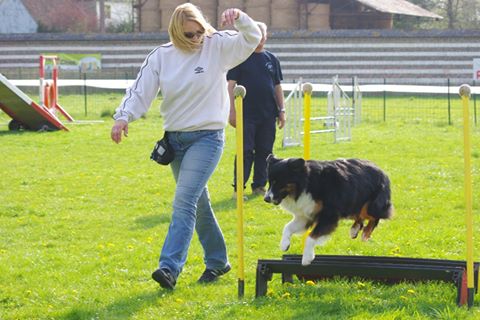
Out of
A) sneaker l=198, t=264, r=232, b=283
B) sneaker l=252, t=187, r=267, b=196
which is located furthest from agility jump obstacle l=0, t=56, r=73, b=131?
sneaker l=198, t=264, r=232, b=283

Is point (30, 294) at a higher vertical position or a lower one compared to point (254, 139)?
lower

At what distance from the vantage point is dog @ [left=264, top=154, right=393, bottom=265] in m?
5.84

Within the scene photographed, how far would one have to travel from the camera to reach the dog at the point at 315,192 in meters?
5.84

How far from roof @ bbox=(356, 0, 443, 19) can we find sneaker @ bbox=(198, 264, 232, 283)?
140ft

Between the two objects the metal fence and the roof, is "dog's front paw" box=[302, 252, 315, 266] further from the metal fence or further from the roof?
the roof

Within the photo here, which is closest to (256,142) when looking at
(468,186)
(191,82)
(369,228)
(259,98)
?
(259,98)

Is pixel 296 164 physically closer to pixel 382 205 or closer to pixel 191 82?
pixel 191 82

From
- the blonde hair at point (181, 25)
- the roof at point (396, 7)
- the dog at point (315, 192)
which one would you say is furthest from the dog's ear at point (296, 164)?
the roof at point (396, 7)

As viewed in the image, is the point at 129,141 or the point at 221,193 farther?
the point at 129,141

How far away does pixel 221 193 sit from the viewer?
10836mm

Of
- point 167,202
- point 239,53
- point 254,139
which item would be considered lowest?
point 167,202

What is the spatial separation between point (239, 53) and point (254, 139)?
418 centimetres

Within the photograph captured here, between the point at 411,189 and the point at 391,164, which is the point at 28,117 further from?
the point at 411,189

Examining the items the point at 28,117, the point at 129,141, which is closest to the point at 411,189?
the point at 129,141
